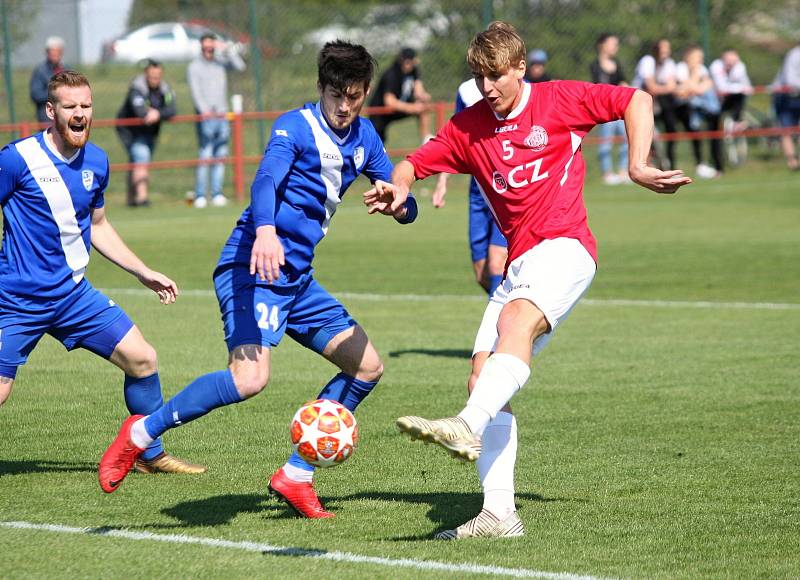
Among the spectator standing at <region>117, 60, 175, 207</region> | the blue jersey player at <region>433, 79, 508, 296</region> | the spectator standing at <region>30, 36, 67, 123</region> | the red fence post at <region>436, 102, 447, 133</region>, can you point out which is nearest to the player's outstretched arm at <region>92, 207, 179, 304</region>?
the blue jersey player at <region>433, 79, 508, 296</region>

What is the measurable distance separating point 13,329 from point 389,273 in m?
8.87

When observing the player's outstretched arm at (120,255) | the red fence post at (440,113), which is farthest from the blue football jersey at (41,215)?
the red fence post at (440,113)

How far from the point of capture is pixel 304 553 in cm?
550

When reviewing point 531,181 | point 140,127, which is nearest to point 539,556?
point 531,181

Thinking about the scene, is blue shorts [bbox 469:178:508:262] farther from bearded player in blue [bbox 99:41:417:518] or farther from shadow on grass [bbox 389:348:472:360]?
bearded player in blue [bbox 99:41:417:518]

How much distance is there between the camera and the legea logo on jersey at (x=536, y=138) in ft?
19.7

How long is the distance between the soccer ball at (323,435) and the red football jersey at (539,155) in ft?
3.38

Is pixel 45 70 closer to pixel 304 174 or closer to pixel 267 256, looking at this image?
pixel 304 174

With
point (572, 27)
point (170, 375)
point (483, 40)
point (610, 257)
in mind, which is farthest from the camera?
point (572, 27)

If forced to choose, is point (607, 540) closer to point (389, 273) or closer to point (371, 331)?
point (371, 331)

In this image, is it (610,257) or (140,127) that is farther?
(140,127)

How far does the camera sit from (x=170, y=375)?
9.73 meters

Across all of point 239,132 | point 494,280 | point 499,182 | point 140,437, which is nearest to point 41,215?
point 140,437

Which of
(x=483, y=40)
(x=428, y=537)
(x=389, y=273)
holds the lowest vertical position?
(x=389, y=273)
